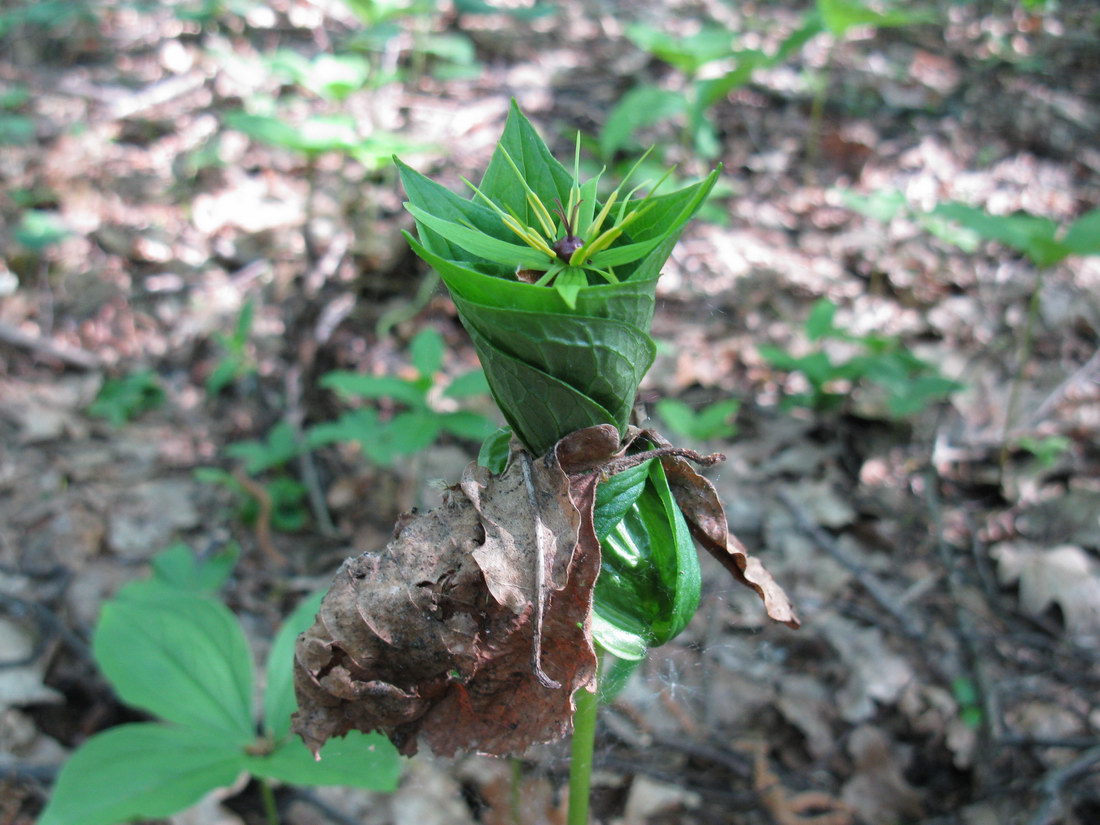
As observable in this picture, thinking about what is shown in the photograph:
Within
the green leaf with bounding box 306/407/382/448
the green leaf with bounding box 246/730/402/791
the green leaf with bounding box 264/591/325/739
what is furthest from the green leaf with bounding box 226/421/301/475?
the green leaf with bounding box 246/730/402/791

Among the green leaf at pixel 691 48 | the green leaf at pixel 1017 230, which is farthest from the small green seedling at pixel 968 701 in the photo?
the green leaf at pixel 691 48

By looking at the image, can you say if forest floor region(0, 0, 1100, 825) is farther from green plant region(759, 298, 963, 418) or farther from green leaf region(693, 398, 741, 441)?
green leaf region(693, 398, 741, 441)

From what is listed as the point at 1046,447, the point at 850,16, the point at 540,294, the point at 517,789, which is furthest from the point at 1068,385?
the point at 540,294

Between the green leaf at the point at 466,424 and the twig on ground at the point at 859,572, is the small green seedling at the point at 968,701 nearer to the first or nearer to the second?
the twig on ground at the point at 859,572

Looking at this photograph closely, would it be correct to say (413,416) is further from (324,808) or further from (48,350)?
(48,350)

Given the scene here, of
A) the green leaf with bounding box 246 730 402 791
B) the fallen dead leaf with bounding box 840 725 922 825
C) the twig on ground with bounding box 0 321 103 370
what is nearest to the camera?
the green leaf with bounding box 246 730 402 791

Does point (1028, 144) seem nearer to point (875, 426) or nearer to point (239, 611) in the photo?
point (875, 426)
